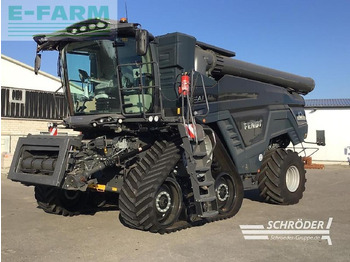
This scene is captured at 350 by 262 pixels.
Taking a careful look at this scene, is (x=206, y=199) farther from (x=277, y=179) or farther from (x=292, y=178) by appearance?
(x=292, y=178)

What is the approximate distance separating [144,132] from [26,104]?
17.3 metres

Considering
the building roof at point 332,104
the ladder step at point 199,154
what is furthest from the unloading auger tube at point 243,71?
the building roof at point 332,104

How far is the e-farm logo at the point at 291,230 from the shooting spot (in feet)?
18.0

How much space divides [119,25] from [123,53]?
0.51 meters

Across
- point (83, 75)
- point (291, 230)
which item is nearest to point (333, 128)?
point (291, 230)

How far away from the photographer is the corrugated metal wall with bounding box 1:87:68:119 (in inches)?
827

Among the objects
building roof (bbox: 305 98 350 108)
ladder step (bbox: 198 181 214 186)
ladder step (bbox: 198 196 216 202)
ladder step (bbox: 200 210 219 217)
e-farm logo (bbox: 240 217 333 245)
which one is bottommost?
e-farm logo (bbox: 240 217 333 245)

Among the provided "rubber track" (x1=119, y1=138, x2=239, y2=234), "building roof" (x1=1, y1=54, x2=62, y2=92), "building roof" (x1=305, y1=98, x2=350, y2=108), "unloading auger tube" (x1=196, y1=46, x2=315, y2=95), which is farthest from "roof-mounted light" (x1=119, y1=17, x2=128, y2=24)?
"building roof" (x1=305, y1=98, x2=350, y2=108)

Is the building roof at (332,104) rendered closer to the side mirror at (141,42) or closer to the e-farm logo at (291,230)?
the e-farm logo at (291,230)

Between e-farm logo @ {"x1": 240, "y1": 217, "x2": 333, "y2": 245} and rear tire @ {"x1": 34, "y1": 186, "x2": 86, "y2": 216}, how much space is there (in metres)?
3.25

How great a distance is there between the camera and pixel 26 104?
21656mm

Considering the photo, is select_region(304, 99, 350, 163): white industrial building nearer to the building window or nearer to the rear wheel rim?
the rear wheel rim

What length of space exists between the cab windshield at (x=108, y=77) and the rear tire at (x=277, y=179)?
336 centimetres

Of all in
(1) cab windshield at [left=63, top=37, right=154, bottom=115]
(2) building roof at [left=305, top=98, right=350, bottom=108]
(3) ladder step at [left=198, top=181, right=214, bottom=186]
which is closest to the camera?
(3) ladder step at [left=198, top=181, right=214, bottom=186]
